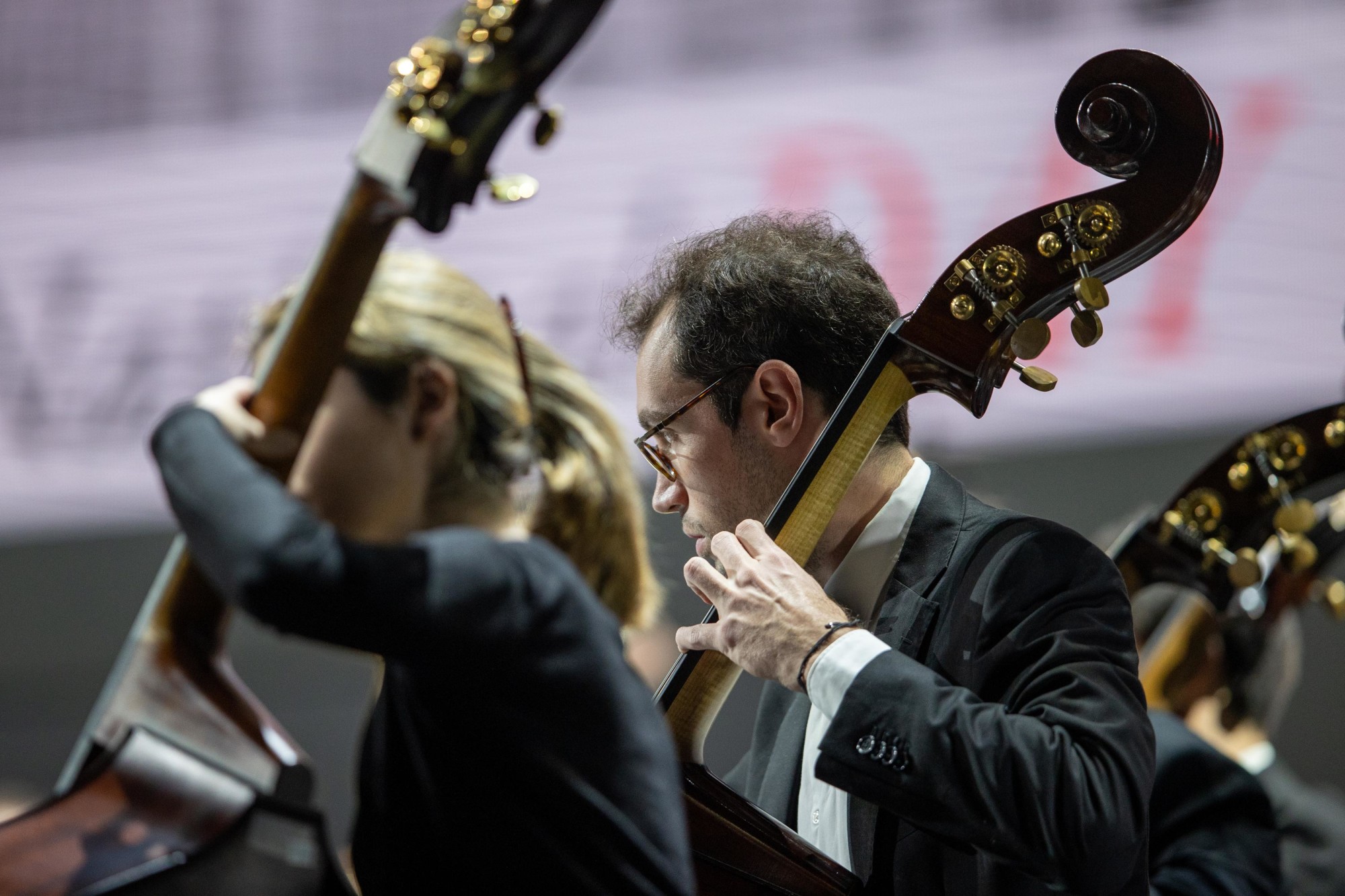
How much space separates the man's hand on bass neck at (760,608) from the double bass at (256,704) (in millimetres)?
461

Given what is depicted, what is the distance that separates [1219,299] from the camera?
13.2 feet

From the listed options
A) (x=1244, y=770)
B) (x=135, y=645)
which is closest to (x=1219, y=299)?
(x=1244, y=770)

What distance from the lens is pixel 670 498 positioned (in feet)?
5.81

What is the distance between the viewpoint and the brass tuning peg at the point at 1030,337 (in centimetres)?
152

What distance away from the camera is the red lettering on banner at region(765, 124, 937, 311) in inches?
155

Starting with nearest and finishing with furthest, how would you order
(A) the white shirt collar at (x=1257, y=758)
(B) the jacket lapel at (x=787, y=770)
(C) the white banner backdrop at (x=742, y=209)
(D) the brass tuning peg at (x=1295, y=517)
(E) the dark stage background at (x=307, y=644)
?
(B) the jacket lapel at (x=787, y=770) → (D) the brass tuning peg at (x=1295, y=517) → (A) the white shirt collar at (x=1257, y=758) → (C) the white banner backdrop at (x=742, y=209) → (E) the dark stage background at (x=307, y=644)

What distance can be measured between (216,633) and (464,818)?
0.36 m

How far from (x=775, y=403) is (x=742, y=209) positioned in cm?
220

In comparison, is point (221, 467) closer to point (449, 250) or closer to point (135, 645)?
point (135, 645)

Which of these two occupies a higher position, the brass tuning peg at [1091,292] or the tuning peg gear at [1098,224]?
the tuning peg gear at [1098,224]

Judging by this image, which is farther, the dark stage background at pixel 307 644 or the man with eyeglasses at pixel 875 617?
the dark stage background at pixel 307 644

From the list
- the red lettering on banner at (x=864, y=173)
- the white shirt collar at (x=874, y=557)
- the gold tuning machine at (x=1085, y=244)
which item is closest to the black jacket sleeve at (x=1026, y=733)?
the white shirt collar at (x=874, y=557)

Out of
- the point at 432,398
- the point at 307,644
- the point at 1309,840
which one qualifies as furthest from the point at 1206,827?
the point at 307,644

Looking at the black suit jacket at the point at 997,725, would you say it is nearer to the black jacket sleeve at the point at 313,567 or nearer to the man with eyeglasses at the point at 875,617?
the man with eyeglasses at the point at 875,617
